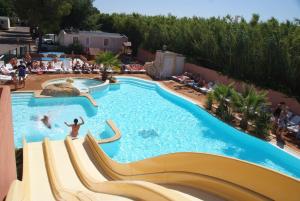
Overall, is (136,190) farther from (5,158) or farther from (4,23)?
(4,23)

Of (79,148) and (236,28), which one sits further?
(236,28)

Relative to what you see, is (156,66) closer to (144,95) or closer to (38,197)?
(144,95)

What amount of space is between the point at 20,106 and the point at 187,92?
1018cm

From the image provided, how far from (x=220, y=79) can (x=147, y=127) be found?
32.6ft

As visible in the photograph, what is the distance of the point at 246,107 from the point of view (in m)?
15.0

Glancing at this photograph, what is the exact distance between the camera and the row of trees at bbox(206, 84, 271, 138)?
1440cm

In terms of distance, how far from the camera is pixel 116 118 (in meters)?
16.3

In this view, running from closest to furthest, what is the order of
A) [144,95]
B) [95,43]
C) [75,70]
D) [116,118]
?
[116,118] → [144,95] → [75,70] → [95,43]

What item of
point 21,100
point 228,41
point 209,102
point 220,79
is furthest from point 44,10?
point 209,102

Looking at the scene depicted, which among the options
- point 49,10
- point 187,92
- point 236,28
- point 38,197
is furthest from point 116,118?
point 49,10

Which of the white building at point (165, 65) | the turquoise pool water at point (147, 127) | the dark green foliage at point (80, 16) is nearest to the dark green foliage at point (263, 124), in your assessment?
the turquoise pool water at point (147, 127)

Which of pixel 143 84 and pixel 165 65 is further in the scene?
pixel 165 65

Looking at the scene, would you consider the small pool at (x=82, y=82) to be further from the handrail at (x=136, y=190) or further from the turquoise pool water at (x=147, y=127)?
the handrail at (x=136, y=190)

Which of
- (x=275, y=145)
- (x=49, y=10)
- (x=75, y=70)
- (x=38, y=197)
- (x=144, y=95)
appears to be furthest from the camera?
(x=49, y=10)
